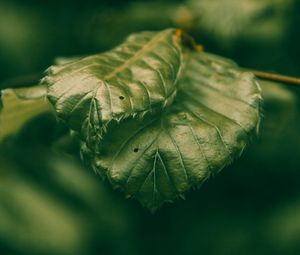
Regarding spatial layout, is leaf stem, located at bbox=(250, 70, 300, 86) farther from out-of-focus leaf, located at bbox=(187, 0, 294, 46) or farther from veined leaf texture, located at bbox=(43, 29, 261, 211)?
out-of-focus leaf, located at bbox=(187, 0, 294, 46)

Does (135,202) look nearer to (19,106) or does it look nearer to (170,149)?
(19,106)

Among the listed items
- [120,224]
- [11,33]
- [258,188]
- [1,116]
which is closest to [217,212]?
[258,188]

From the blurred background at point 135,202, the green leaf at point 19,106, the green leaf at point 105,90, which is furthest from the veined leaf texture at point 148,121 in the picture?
the blurred background at point 135,202

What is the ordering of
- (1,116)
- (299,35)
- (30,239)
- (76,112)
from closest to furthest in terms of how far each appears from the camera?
(76,112) < (1,116) < (299,35) < (30,239)

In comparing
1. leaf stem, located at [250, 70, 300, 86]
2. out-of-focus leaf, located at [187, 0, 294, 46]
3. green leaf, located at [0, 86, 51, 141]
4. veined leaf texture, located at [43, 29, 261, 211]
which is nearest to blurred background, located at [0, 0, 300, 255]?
out-of-focus leaf, located at [187, 0, 294, 46]

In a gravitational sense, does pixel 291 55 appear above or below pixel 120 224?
above

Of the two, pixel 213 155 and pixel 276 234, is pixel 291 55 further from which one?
pixel 213 155
